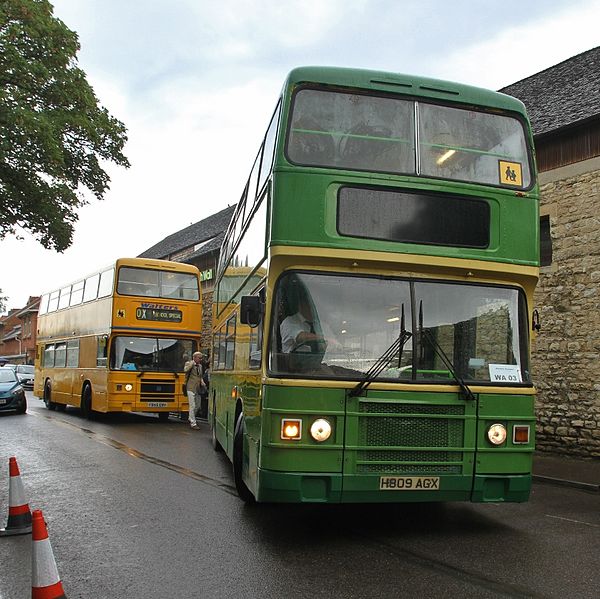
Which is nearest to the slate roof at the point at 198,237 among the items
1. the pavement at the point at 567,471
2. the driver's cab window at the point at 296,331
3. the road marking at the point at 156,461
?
the road marking at the point at 156,461

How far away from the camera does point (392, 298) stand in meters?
6.14

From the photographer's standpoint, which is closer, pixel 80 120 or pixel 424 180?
pixel 424 180

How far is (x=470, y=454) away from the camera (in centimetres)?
604

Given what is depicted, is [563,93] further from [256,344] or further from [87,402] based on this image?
[87,402]

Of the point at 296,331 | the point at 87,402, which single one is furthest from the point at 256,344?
the point at 87,402

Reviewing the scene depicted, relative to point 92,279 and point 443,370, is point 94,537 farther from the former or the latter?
point 92,279

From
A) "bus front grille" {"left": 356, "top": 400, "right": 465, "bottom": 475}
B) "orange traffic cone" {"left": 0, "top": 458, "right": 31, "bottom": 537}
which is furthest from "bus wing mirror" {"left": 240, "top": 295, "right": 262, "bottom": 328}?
"orange traffic cone" {"left": 0, "top": 458, "right": 31, "bottom": 537}

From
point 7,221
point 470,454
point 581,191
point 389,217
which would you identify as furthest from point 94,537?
point 7,221

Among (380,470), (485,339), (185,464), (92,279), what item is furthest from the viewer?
(92,279)

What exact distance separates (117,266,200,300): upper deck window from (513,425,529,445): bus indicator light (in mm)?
13509

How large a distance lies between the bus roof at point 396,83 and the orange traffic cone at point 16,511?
428 cm

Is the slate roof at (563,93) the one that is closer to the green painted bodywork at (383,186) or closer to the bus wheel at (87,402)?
the green painted bodywork at (383,186)

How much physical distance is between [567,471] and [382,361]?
601cm

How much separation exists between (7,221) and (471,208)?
18421mm
